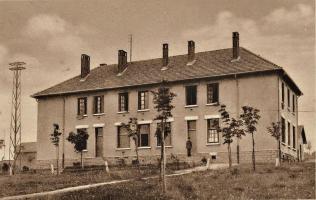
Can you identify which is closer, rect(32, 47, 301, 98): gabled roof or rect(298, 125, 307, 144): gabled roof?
rect(32, 47, 301, 98): gabled roof

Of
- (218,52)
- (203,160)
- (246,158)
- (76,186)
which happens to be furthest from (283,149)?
(76,186)

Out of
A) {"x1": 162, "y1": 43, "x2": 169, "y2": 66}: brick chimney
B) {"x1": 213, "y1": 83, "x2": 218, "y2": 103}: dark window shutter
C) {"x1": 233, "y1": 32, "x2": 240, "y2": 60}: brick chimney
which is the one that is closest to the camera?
{"x1": 213, "y1": 83, "x2": 218, "y2": 103}: dark window shutter

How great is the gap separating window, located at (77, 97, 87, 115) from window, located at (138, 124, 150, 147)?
5.25 meters

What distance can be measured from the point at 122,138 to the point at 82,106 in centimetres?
455

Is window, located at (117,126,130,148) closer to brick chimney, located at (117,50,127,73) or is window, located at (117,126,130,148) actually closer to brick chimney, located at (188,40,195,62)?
brick chimney, located at (117,50,127,73)

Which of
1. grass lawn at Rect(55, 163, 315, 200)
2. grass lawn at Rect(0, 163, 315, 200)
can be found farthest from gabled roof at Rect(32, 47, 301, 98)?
grass lawn at Rect(55, 163, 315, 200)

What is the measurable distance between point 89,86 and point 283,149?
1574cm

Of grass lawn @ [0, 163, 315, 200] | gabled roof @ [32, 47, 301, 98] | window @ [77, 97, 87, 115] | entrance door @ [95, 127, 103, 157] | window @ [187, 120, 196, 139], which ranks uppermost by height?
gabled roof @ [32, 47, 301, 98]

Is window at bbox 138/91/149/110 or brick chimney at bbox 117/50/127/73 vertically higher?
brick chimney at bbox 117/50/127/73

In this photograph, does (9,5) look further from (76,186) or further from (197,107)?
(197,107)

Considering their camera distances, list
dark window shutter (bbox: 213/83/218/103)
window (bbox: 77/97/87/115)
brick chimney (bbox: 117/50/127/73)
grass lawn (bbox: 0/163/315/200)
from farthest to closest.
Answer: brick chimney (bbox: 117/50/127/73) < window (bbox: 77/97/87/115) < dark window shutter (bbox: 213/83/218/103) < grass lawn (bbox: 0/163/315/200)

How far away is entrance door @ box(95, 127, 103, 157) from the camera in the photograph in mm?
42562

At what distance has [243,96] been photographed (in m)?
37.2

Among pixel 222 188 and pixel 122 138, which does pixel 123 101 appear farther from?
pixel 222 188
